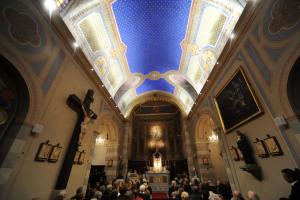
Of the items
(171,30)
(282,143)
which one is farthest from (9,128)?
(171,30)

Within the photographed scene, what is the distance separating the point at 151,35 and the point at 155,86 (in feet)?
20.0

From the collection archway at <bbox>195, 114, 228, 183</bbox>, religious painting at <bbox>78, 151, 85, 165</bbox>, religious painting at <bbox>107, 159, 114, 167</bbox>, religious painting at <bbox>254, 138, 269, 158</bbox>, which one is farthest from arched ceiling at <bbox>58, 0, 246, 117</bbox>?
religious painting at <bbox>107, 159, 114, 167</bbox>

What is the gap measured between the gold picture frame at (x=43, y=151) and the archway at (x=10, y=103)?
88 centimetres

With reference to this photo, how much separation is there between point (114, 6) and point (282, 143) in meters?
8.15

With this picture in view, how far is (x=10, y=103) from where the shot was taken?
372cm

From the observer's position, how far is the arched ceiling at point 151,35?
601 cm

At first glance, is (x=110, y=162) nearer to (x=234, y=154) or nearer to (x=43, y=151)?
(x=43, y=151)

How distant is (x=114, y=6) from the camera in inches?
256

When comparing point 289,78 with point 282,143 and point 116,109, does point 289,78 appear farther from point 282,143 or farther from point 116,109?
point 116,109

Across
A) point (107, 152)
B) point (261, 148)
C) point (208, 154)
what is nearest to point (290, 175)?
point (261, 148)

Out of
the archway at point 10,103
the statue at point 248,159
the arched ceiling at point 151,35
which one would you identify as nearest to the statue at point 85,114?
the arched ceiling at point 151,35

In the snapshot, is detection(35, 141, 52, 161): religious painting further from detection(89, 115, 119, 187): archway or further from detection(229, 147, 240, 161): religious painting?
detection(229, 147, 240, 161): religious painting

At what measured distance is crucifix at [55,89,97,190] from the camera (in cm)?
499

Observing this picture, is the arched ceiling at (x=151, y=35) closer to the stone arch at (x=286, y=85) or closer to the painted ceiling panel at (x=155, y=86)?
the painted ceiling panel at (x=155, y=86)
